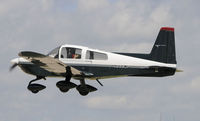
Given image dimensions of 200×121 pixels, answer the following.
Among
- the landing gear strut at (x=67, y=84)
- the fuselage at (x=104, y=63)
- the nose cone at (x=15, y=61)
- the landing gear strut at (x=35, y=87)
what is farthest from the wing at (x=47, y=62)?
the nose cone at (x=15, y=61)

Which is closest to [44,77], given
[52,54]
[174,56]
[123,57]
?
[52,54]

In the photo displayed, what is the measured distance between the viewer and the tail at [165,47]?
105 ft

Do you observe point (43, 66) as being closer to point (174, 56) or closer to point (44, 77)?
point (44, 77)

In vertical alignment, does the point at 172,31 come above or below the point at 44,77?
above

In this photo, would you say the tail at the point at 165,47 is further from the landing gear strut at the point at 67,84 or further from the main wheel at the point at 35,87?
the main wheel at the point at 35,87

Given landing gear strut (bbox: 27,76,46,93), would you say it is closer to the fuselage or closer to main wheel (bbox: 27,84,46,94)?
main wheel (bbox: 27,84,46,94)

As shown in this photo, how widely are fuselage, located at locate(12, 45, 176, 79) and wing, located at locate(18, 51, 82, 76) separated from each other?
399 millimetres

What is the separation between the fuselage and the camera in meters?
32.1

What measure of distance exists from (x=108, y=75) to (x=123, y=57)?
Result: 1.09 metres

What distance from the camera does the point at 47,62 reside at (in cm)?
3156

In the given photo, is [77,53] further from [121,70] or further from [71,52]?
[121,70]

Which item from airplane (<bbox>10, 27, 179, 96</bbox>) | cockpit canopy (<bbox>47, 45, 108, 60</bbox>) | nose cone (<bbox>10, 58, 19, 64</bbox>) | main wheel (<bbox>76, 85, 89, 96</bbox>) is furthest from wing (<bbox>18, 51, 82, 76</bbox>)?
nose cone (<bbox>10, 58, 19, 64</bbox>)

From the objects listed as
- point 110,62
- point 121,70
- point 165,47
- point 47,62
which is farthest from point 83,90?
point 165,47

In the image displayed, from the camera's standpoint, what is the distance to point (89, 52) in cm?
3234
